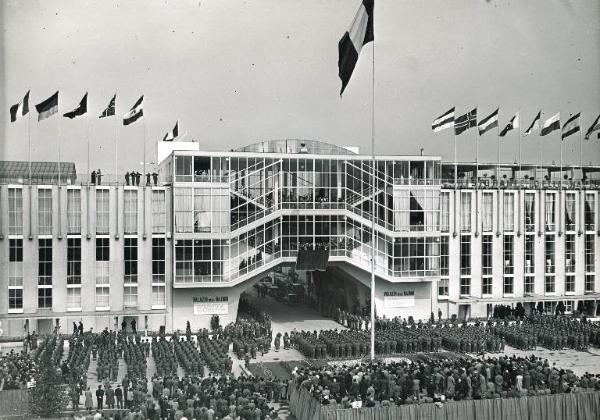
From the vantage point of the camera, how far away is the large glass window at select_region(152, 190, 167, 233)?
48.9m

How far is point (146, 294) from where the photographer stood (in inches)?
1900

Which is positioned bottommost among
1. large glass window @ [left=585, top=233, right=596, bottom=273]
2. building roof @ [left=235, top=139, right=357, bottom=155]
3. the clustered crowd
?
the clustered crowd

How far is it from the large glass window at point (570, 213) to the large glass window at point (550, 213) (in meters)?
1.39

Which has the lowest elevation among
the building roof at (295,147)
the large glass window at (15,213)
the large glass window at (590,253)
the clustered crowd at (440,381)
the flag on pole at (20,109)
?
the clustered crowd at (440,381)

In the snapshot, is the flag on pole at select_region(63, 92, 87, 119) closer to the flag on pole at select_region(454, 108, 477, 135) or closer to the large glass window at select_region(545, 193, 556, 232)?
the flag on pole at select_region(454, 108, 477, 135)

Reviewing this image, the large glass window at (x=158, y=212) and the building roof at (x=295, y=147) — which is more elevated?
the building roof at (x=295, y=147)

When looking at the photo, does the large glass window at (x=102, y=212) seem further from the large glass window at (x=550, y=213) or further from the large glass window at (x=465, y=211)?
the large glass window at (x=550, y=213)

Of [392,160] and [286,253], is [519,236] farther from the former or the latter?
[286,253]

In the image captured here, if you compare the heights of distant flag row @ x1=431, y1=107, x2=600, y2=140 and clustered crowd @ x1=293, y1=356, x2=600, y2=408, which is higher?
distant flag row @ x1=431, y1=107, x2=600, y2=140

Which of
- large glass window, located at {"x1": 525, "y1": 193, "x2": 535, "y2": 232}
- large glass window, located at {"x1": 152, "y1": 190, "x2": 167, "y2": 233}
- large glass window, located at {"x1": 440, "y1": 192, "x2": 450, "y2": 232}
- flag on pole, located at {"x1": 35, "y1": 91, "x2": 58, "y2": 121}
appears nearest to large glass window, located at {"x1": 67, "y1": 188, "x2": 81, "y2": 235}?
large glass window, located at {"x1": 152, "y1": 190, "x2": 167, "y2": 233}

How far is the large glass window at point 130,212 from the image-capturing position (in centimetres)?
4847

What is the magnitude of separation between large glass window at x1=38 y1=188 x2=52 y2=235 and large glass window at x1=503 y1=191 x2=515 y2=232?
122ft

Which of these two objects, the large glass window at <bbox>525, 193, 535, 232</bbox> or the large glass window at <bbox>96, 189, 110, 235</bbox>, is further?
the large glass window at <bbox>525, 193, 535, 232</bbox>

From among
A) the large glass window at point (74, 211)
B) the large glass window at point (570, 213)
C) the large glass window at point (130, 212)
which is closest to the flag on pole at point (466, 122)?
the large glass window at point (570, 213)
